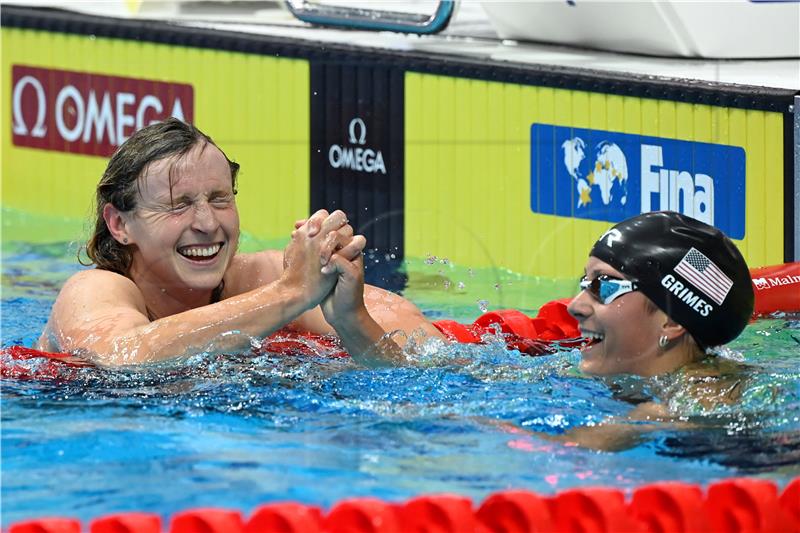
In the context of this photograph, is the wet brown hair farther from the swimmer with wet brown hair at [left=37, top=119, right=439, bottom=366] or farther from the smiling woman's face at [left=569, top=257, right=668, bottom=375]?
the smiling woman's face at [left=569, top=257, right=668, bottom=375]

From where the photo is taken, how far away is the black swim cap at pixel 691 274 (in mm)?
3246

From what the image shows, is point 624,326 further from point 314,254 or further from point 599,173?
point 599,173

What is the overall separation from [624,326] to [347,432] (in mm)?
651

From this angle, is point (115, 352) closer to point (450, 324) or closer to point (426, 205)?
point (450, 324)

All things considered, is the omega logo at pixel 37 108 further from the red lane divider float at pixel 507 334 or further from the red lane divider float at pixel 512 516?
the red lane divider float at pixel 512 516

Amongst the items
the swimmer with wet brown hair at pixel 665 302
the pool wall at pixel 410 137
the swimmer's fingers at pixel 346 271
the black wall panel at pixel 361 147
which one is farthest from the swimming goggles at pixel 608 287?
the black wall panel at pixel 361 147

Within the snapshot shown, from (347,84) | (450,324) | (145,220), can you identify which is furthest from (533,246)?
(145,220)

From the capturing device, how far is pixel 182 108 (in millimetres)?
6688

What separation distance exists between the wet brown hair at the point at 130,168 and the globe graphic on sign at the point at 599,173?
194cm

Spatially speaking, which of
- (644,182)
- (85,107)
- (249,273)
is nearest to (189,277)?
(249,273)

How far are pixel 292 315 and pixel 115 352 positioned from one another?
1.40ft

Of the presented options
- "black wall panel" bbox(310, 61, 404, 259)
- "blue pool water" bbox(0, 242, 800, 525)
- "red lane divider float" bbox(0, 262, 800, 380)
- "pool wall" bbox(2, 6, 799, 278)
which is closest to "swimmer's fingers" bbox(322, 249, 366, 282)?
"blue pool water" bbox(0, 242, 800, 525)

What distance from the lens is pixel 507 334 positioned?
4.12 m

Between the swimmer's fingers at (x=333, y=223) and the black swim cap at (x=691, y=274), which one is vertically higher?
the swimmer's fingers at (x=333, y=223)
